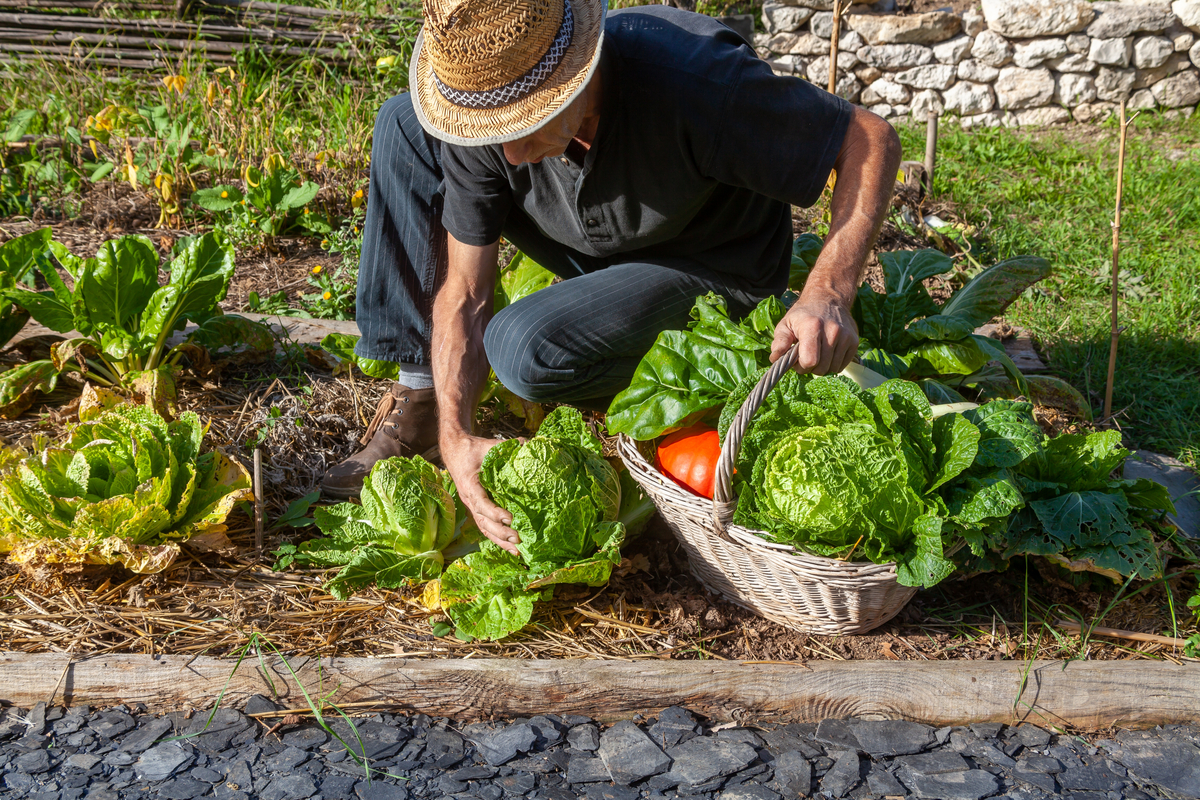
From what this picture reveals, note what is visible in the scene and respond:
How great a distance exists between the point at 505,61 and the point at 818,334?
87 centimetres

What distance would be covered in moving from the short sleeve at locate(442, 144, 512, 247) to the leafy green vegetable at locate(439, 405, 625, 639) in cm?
73

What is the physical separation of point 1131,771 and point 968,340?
50.3 inches

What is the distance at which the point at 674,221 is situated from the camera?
239 cm

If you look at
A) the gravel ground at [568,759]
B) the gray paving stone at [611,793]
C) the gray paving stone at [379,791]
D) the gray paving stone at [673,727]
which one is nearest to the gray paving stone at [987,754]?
the gravel ground at [568,759]

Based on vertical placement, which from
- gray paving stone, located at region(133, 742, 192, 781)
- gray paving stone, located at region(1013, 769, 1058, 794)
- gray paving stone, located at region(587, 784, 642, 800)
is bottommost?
gray paving stone, located at region(587, 784, 642, 800)

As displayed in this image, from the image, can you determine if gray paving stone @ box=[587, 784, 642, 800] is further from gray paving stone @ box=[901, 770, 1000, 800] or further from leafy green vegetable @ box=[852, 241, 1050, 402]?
leafy green vegetable @ box=[852, 241, 1050, 402]

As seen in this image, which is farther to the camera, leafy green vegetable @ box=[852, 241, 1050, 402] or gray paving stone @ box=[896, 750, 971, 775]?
leafy green vegetable @ box=[852, 241, 1050, 402]

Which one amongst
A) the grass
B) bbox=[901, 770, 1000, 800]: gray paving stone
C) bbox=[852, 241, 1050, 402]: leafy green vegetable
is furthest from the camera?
the grass

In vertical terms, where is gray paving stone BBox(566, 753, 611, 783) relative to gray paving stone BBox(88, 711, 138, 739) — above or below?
below

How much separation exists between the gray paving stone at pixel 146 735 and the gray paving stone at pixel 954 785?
1618 millimetres

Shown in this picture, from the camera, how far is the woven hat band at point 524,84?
182cm

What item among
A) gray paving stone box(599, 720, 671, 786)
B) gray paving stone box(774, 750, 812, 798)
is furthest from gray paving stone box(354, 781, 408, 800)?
gray paving stone box(774, 750, 812, 798)

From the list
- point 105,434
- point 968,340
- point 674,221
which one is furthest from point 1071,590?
point 105,434

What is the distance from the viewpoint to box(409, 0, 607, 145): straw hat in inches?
68.5
